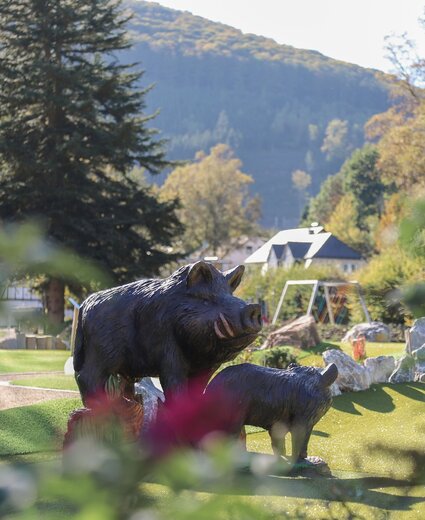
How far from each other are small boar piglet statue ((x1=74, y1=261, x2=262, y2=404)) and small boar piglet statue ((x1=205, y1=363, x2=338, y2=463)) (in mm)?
341

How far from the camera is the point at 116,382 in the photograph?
613 centimetres

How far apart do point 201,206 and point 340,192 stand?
19735 mm

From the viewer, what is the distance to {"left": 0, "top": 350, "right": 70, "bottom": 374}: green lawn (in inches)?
624

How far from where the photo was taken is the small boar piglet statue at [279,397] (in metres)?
6.29

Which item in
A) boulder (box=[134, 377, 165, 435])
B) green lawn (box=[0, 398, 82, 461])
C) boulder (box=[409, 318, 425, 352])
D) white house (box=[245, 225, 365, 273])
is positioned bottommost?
white house (box=[245, 225, 365, 273])

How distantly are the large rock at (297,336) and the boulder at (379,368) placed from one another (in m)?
4.64

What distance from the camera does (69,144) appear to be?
25.2 m

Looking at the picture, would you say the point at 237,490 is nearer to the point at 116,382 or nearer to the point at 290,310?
the point at 116,382

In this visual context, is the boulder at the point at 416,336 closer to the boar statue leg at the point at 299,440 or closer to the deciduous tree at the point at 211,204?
the boar statue leg at the point at 299,440

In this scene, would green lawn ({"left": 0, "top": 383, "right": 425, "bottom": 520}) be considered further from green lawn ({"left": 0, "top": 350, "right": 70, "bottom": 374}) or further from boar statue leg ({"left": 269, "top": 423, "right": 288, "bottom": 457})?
green lawn ({"left": 0, "top": 350, "right": 70, "bottom": 374})

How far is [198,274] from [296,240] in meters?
53.0

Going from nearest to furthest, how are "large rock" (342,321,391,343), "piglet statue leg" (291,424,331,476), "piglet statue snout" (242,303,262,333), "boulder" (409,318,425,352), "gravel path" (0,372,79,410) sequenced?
"piglet statue snout" (242,303,262,333) < "piglet statue leg" (291,424,331,476) < "gravel path" (0,372,79,410) < "boulder" (409,318,425,352) < "large rock" (342,321,391,343)

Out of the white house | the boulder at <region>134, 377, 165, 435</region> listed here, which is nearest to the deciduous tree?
the white house

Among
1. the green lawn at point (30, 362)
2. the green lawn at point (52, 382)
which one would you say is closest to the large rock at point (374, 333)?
the green lawn at point (30, 362)
